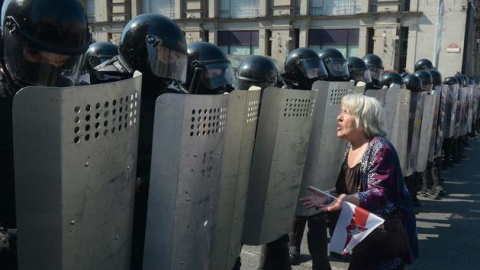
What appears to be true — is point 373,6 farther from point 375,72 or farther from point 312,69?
point 312,69

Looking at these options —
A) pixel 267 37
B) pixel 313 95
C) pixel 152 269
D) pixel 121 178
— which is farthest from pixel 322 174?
pixel 267 37

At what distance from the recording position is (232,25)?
34312 mm

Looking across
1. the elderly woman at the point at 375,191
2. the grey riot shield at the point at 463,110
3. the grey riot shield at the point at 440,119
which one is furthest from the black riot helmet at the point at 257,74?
the grey riot shield at the point at 463,110

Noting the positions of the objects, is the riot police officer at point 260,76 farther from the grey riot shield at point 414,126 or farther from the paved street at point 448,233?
Result: the grey riot shield at point 414,126

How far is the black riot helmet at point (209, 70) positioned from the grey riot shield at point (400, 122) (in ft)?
7.26

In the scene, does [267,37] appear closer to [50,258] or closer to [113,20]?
[113,20]

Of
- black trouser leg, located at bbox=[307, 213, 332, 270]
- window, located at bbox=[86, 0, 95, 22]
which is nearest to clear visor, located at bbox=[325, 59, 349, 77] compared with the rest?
black trouser leg, located at bbox=[307, 213, 332, 270]

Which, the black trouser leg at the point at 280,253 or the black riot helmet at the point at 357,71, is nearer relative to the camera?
the black trouser leg at the point at 280,253

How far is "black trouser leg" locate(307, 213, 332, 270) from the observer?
3814mm

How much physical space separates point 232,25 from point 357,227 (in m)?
33.1

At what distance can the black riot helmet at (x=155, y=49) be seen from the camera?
2.55 meters

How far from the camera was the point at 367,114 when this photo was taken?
267 centimetres

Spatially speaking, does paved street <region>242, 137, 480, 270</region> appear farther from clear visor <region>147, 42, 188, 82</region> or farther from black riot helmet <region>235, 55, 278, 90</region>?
clear visor <region>147, 42, 188, 82</region>

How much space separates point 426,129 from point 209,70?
404 centimetres
